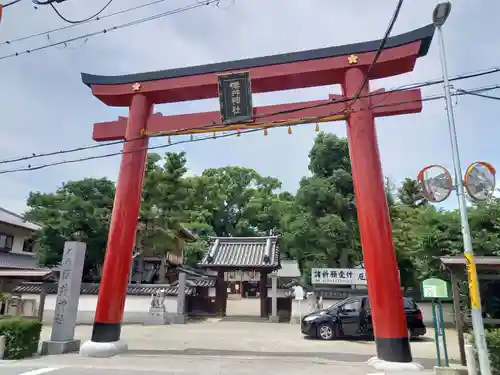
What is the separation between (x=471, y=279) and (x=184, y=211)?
2236 cm

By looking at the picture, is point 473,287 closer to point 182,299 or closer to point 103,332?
point 103,332

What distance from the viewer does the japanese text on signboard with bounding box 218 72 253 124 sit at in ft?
34.1

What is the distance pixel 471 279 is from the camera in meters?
6.52

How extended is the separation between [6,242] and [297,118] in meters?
28.0

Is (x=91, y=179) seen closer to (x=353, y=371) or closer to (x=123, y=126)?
(x=123, y=126)

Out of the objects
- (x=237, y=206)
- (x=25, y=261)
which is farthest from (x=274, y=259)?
(x=237, y=206)

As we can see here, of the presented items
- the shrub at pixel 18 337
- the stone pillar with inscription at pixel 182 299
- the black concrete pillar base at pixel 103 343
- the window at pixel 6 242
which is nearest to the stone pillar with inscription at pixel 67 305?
the shrub at pixel 18 337

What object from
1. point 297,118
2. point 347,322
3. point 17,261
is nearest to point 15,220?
point 17,261

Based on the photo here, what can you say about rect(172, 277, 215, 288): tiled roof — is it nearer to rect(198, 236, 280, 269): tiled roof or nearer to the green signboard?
rect(198, 236, 280, 269): tiled roof

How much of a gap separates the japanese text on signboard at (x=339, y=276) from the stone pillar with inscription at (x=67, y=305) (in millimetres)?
12406

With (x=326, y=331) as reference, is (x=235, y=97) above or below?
above

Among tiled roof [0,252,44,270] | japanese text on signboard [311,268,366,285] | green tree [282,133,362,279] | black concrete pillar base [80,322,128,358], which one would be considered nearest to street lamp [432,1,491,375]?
black concrete pillar base [80,322,128,358]

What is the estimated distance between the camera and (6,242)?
96.2ft

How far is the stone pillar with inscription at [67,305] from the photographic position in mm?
10672
